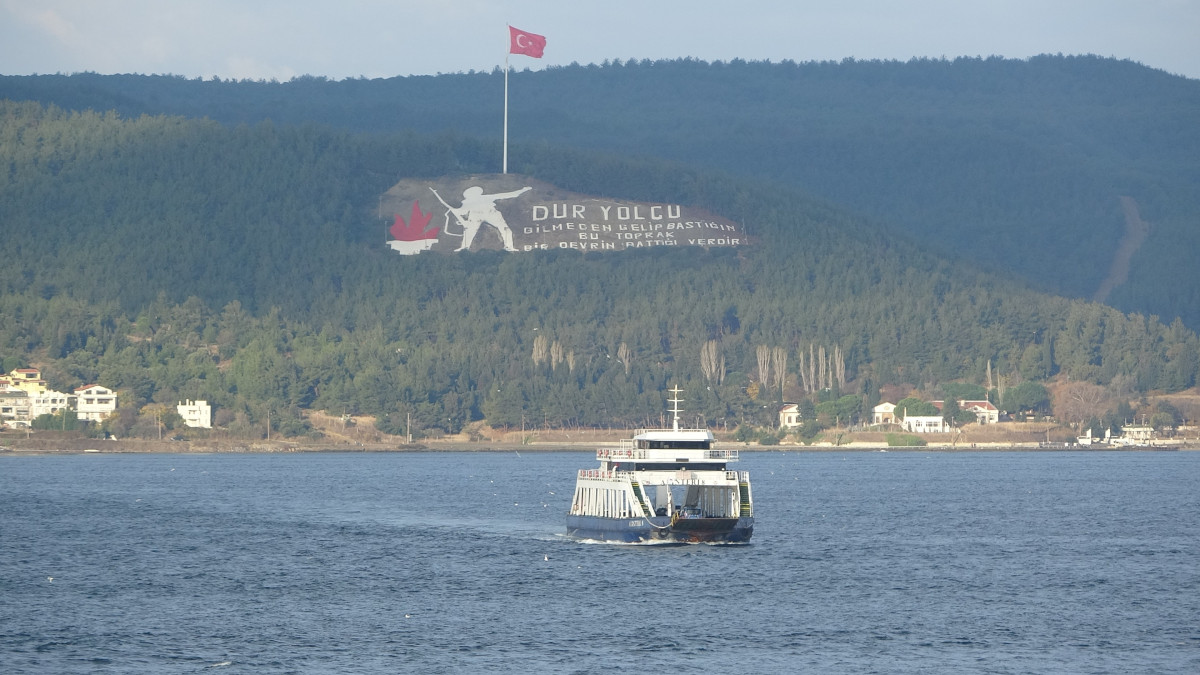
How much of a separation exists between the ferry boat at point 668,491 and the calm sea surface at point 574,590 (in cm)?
154

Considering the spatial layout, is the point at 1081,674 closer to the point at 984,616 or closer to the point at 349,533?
the point at 984,616

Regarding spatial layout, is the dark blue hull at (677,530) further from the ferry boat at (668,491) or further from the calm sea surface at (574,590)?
the calm sea surface at (574,590)

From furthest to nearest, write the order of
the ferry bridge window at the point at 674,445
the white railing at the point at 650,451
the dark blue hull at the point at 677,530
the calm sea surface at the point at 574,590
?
the ferry bridge window at the point at 674,445, the white railing at the point at 650,451, the dark blue hull at the point at 677,530, the calm sea surface at the point at 574,590

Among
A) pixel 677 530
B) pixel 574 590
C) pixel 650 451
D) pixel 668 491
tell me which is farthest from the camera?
pixel 668 491

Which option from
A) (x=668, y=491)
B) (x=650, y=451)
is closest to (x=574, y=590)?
(x=650, y=451)

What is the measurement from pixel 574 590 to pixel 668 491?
15.5m

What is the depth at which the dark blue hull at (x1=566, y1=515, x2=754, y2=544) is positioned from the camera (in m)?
101

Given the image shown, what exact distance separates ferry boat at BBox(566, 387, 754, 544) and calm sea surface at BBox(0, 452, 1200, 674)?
154 cm

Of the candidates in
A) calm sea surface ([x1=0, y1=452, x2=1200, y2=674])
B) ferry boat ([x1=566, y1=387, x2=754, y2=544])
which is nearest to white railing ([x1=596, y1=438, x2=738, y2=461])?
ferry boat ([x1=566, y1=387, x2=754, y2=544])

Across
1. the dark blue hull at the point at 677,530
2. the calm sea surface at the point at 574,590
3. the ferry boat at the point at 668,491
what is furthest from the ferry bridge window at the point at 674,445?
the calm sea surface at the point at 574,590

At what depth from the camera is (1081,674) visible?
226 ft

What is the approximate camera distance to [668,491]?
103m

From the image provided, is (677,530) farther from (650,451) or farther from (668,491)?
(650,451)

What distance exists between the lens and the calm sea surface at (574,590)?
73.1 metres
